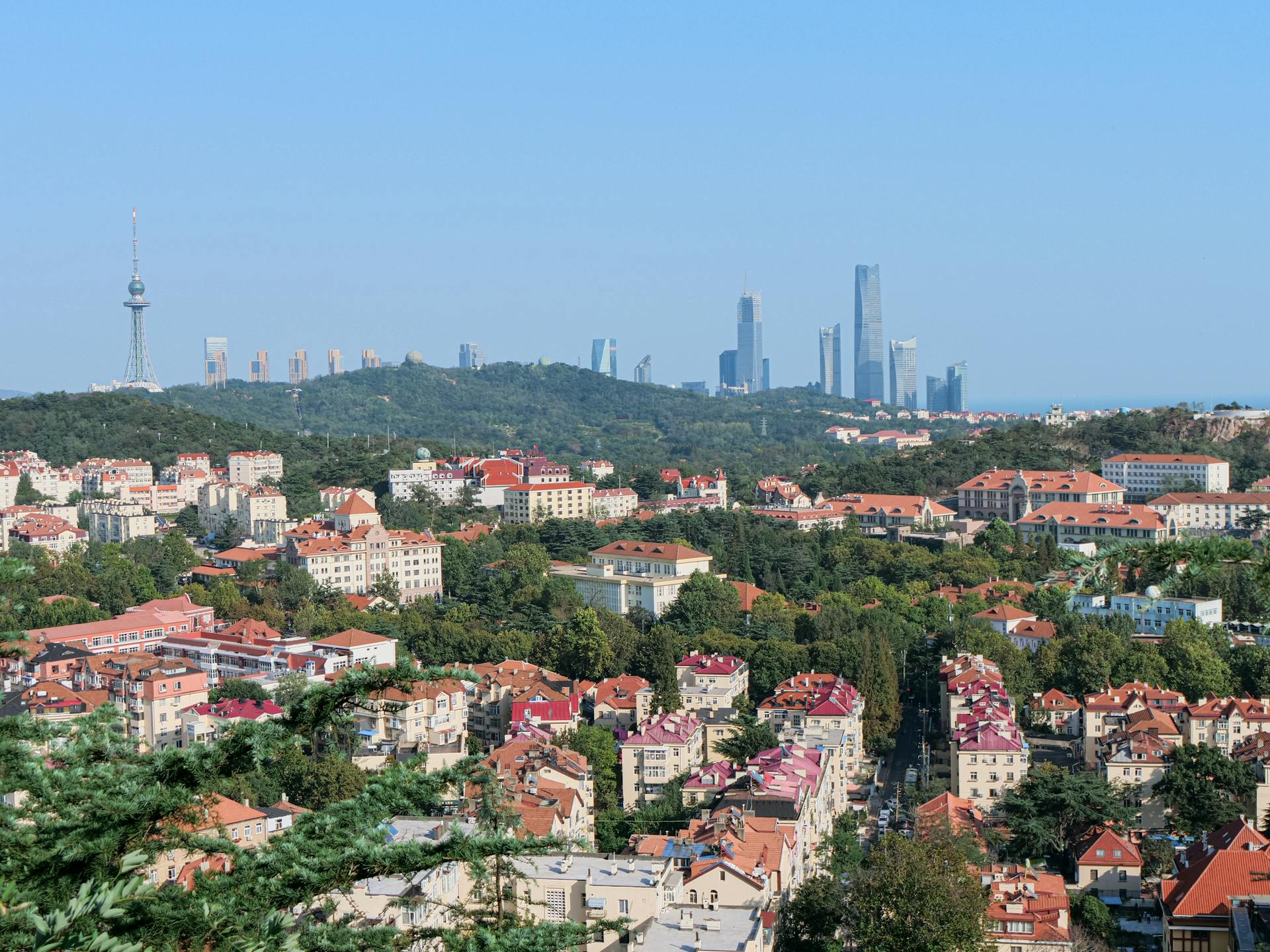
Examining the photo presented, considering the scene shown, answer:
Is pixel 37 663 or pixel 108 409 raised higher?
pixel 108 409

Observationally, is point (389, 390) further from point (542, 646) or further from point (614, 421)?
point (542, 646)

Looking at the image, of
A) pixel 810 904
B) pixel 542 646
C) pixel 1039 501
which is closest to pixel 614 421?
pixel 1039 501

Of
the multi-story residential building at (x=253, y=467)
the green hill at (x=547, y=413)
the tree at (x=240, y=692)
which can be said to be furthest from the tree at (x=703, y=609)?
the green hill at (x=547, y=413)

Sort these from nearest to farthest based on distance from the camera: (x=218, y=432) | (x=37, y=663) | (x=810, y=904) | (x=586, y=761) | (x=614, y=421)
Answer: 1. (x=810, y=904)
2. (x=586, y=761)
3. (x=37, y=663)
4. (x=218, y=432)
5. (x=614, y=421)

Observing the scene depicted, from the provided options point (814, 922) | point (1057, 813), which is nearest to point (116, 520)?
point (1057, 813)

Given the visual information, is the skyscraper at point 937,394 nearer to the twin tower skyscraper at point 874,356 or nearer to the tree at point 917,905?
the twin tower skyscraper at point 874,356

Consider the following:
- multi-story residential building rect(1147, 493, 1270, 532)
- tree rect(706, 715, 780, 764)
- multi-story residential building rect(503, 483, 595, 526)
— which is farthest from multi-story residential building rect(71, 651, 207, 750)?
multi-story residential building rect(1147, 493, 1270, 532)

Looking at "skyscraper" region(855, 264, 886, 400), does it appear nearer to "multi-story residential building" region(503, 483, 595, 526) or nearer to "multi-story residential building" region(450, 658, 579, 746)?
"multi-story residential building" region(503, 483, 595, 526)
